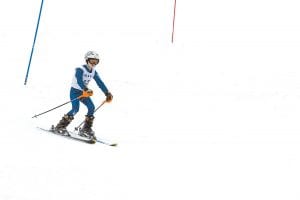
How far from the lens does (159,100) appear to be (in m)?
12.9

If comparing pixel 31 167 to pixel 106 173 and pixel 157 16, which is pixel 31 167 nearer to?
pixel 106 173

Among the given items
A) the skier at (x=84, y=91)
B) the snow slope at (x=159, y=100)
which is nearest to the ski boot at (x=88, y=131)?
the skier at (x=84, y=91)

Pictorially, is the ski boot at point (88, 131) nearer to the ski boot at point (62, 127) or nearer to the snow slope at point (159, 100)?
the ski boot at point (62, 127)

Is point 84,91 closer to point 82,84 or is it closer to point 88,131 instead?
point 82,84

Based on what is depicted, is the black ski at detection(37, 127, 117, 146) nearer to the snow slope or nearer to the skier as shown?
the skier

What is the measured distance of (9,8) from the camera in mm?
21062

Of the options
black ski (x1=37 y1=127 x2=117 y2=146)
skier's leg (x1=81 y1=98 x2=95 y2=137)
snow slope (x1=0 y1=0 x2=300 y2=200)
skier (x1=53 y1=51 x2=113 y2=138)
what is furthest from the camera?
skier's leg (x1=81 y1=98 x2=95 y2=137)

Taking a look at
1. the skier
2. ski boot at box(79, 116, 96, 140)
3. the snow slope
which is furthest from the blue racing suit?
the snow slope

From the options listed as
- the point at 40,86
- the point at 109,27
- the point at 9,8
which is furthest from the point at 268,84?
the point at 9,8

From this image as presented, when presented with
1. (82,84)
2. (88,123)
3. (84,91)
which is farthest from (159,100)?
(84,91)

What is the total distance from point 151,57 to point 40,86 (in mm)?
5342

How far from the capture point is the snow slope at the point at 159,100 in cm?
655

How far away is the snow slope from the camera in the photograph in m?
Result: 6.55

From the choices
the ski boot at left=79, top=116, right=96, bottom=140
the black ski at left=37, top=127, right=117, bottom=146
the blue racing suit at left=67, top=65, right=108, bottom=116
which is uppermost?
the blue racing suit at left=67, top=65, right=108, bottom=116
